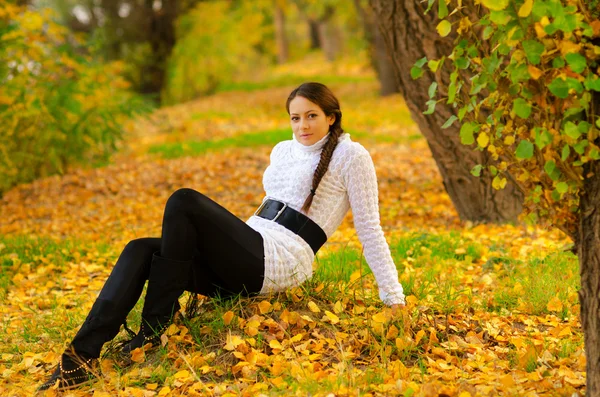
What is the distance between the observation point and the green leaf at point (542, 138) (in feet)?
7.17

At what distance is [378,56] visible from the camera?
1591 centimetres

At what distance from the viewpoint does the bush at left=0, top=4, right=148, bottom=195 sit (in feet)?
26.5

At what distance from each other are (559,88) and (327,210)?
4.63 feet

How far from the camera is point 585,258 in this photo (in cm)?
246

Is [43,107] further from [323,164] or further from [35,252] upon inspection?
[323,164]

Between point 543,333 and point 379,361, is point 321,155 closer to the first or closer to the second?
point 379,361

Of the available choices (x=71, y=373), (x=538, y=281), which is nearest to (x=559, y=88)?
(x=538, y=281)

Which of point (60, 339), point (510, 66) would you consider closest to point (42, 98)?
point (60, 339)

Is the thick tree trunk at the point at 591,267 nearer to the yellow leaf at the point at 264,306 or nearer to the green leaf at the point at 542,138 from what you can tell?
the green leaf at the point at 542,138

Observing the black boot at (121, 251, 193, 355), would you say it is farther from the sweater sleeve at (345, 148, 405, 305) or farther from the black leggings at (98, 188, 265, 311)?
the sweater sleeve at (345, 148, 405, 305)

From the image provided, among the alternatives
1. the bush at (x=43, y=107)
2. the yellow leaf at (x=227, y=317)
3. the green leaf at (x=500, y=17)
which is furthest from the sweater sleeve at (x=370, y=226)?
the bush at (x=43, y=107)

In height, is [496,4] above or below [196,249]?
above

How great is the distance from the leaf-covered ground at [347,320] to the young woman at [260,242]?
0.13 metres

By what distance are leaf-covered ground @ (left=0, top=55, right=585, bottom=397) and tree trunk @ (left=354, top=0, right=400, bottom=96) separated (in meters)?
9.23
